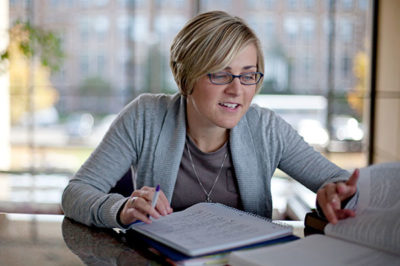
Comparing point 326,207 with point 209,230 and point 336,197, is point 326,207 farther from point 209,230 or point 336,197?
point 209,230

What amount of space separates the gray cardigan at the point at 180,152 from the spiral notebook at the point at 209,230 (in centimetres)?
38

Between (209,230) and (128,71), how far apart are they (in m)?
4.86

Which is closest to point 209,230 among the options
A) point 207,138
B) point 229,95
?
point 229,95

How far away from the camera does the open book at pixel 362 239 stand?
847 mm

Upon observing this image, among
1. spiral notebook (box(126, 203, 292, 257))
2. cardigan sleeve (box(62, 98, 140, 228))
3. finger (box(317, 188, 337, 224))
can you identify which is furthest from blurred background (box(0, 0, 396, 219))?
spiral notebook (box(126, 203, 292, 257))

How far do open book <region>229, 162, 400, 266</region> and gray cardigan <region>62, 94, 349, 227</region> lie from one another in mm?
321

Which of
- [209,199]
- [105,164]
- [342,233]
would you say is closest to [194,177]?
[209,199]

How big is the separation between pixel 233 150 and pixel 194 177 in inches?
6.2

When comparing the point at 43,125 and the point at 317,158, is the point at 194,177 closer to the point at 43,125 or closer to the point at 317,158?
the point at 317,158

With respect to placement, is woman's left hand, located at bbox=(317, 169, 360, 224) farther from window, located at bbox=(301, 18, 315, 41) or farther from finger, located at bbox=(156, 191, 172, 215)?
window, located at bbox=(301, 18, 315, 41)

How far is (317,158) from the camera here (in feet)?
5.00

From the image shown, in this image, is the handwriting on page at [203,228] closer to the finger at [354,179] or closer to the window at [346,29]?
the finger at [354,179]

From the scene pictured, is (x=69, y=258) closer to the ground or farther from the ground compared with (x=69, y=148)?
farther from the ground

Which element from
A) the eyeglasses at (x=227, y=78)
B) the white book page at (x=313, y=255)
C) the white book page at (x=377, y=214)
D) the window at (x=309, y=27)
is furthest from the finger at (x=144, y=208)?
the window at (x=309, y=27)
